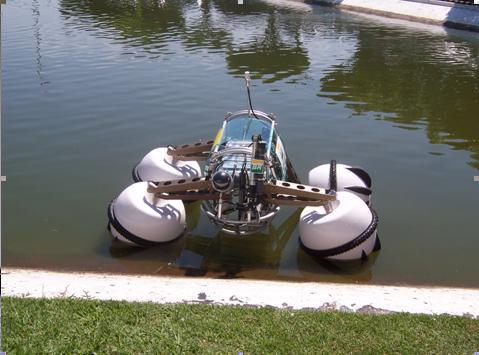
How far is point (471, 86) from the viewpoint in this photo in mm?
22375

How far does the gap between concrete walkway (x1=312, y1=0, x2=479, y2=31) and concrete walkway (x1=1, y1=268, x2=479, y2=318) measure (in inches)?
1128

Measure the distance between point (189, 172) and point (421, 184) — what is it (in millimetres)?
5139

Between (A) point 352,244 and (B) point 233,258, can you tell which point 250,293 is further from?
(B) point 233,258

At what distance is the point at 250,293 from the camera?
816cm

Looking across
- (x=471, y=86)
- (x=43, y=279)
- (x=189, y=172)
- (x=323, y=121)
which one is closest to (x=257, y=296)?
(x=43, y=279)

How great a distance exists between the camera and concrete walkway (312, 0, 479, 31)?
113ft

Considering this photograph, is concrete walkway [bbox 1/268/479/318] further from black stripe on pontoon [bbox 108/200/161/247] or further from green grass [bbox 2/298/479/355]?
black stripe on pontoon [bbox 108/200/161/247]

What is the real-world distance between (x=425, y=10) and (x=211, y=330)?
3456 centimetres

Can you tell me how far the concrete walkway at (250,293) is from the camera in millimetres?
7797

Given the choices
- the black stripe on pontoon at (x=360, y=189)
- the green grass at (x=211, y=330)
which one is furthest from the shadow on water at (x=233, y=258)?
the green grass at (x=211, y=330)

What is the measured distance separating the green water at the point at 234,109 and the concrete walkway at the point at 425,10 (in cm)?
124

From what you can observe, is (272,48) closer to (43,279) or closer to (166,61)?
(166,61)

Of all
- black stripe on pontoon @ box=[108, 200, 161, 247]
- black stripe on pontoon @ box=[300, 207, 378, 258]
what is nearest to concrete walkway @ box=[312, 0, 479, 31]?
black stripe on pontoon @ box=[300, 207, 378, 258]

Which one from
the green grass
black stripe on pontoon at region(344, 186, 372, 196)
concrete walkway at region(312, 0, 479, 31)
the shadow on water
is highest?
the green grass
